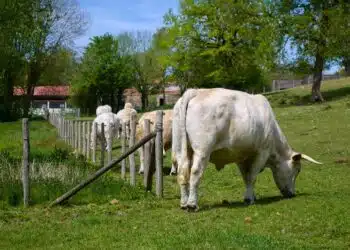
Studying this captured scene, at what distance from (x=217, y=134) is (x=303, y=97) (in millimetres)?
39437

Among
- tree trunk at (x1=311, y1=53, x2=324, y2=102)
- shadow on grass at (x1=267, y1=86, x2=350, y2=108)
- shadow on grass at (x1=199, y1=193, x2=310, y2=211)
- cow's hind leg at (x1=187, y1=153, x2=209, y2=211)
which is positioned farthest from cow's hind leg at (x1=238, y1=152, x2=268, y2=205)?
tree trunk at (x1=311, y1=53, x2=324, y2=102)

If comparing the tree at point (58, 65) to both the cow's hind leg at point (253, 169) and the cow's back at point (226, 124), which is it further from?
the cow's back at point (226, 124)

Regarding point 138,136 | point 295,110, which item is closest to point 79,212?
point 138,136

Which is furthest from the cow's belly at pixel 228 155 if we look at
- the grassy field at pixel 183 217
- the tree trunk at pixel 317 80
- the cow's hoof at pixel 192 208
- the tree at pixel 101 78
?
the tree at pixel 101 78

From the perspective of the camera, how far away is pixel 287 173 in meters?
14.2

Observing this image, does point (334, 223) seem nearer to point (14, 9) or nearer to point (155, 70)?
point (14, 9)

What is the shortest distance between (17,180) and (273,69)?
39626 millimetres

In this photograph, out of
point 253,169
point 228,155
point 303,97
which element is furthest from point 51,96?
point 228,155

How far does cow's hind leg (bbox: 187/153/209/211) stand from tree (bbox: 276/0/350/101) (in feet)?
117

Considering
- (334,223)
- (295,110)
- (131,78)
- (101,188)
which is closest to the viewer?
(334,223)

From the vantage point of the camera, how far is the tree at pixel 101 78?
93188 mm

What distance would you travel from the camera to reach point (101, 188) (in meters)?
14.3

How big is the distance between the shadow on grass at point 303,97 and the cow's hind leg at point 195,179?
3459cm

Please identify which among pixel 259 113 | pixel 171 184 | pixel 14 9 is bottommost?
pixel 171 184
